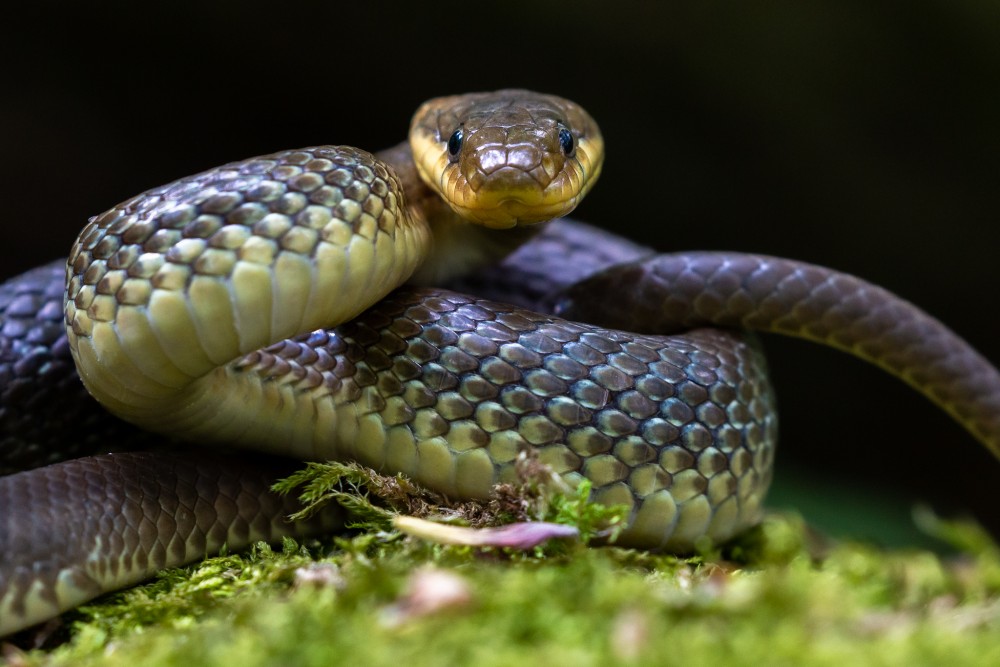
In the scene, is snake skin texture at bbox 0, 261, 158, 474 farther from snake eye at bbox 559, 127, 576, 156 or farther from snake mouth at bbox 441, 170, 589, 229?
snake eye at bbox 559, 127, 576, 156

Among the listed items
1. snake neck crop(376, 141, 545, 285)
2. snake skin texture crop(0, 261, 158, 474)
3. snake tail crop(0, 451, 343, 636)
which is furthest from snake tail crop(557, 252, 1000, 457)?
snake skin texture crop(0, 261, 158, 474)

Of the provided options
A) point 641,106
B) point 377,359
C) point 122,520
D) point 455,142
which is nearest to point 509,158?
point 455,142

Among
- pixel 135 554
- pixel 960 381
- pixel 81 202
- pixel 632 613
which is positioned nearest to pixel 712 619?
pixel 632 613

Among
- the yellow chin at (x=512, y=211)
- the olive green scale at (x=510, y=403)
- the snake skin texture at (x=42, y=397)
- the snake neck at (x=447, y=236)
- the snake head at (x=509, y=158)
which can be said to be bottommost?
the snake skin texture at (x=42, y=397)

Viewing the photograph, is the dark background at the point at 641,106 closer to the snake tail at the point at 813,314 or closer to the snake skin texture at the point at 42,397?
the snake tail at the point at 813,314

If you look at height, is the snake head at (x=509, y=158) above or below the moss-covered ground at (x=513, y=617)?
above

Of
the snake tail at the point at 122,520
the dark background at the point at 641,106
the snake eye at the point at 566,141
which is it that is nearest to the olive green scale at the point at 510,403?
the snake tail at the point at 122,520
